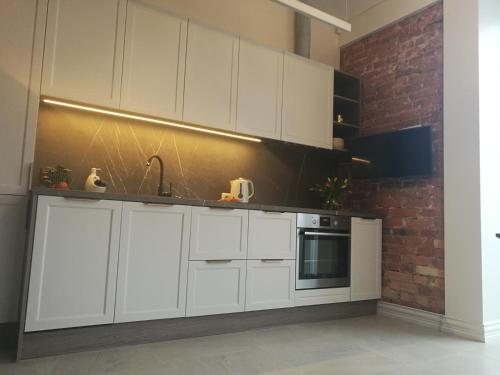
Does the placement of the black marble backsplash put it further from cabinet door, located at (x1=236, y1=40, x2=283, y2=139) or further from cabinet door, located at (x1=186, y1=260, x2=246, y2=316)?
cabinet door, located at (x1=186, y1=260, x2=246, y2=316)

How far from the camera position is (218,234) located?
105 inches

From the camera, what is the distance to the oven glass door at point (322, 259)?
3090mm

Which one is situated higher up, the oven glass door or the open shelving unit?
the open shelving unit

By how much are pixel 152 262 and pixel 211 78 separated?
5.12ft

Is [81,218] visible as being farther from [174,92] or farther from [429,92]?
[429,92]

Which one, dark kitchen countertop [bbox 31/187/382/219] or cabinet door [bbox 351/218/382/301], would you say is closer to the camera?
dark kitchen countertop [bbox 31/187/382/219]

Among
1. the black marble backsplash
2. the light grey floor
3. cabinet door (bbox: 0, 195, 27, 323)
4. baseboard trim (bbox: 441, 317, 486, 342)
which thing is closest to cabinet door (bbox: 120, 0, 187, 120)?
the black marble backsplash

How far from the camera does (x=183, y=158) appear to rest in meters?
3.27

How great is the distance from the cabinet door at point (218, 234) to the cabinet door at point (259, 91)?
860mm

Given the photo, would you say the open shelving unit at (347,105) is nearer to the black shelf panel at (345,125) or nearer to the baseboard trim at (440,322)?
the black shelf panel at (345,125)

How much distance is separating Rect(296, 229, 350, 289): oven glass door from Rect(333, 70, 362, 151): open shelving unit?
1.25 m

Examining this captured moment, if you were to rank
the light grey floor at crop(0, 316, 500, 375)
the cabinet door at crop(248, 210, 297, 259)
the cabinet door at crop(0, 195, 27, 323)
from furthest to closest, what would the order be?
1. the cabinet door at crop(248, 210, 297, 259)
2. the cabinet door at crop(0, 195, 27, 323)
3. the light grey floor at crop(0, 316, 500, 375)

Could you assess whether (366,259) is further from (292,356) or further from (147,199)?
(147,199)

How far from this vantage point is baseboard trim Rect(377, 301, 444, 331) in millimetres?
3096
